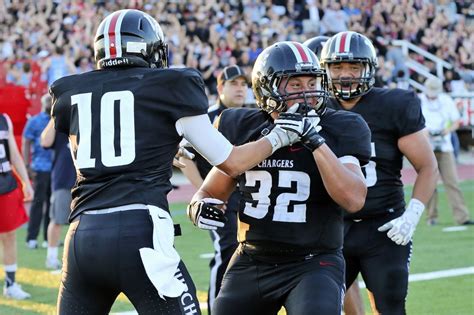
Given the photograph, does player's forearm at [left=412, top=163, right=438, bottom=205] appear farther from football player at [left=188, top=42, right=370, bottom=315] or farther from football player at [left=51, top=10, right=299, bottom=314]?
football player at [left=51, top=10, right=299, bottom=314]

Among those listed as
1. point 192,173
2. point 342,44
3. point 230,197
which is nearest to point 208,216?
point 342,44

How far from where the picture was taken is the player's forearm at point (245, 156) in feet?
12.5

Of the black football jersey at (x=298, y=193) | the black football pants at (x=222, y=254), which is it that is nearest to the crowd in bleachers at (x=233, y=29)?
the black football pants at (x=222, y=254)

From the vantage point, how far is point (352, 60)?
515 centimetres

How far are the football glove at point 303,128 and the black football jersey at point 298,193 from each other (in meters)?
0.21

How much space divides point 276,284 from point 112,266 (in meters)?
0.85

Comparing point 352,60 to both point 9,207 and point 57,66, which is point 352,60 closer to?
point 9,207

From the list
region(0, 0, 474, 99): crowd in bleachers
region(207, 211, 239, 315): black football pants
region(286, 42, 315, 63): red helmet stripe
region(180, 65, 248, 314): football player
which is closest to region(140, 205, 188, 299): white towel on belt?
region(286, 42, 315, 63): red helmet stripe

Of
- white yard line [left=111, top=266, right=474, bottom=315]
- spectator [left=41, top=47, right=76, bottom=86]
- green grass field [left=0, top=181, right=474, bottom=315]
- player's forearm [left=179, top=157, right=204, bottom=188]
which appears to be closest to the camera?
player's forearm [left=179, top=157, right=204, bottom=188]

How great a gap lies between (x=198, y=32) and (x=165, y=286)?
1629 centimetres

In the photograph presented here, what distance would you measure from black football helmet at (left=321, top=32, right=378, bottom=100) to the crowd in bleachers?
9.80 m

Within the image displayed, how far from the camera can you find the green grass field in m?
7.15

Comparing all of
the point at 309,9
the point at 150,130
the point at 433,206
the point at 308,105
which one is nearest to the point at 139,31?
the point at 150,130

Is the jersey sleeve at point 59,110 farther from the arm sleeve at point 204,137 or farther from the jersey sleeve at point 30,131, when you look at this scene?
the jersey sleeve at point 30,131
